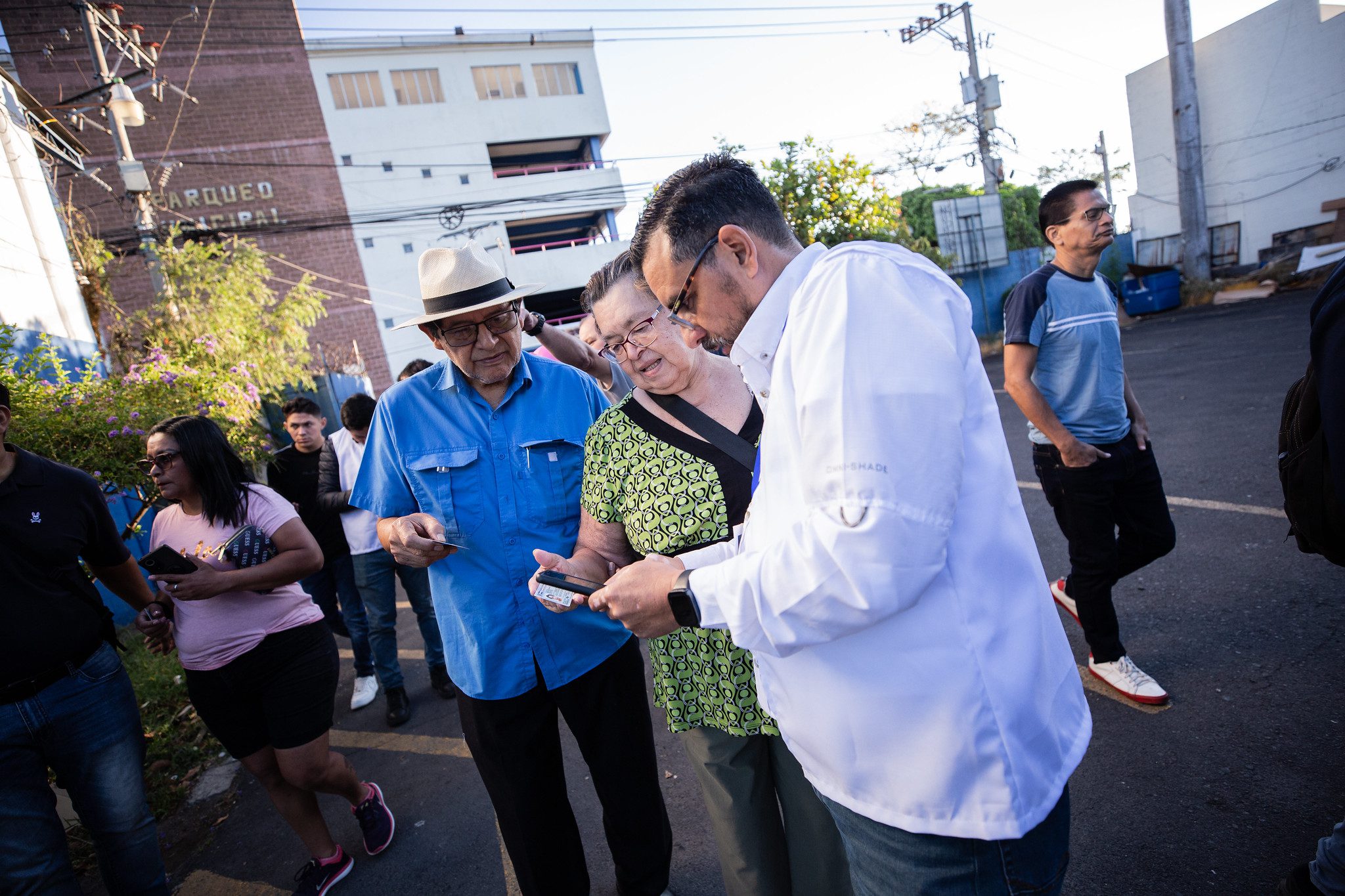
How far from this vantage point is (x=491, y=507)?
2.31m

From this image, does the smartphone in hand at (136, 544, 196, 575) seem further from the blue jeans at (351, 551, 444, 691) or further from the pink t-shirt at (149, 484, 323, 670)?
the blue jeans at (351, 551, 444, 691)

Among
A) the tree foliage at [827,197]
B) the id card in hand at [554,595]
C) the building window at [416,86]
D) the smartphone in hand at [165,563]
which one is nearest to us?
the id card in hand at [554,595]

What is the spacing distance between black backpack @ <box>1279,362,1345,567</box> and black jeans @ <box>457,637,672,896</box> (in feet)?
6.51

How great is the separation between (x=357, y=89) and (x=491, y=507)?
32176 millimetres

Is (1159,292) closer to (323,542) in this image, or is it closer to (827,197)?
(827,197)

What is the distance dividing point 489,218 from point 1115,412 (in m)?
29.8

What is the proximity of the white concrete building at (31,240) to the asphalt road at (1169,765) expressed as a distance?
699 cm

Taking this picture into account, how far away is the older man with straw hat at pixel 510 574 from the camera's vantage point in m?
2.28

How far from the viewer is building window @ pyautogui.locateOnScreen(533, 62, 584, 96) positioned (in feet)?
101

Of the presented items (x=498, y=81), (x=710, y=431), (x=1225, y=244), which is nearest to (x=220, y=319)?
(x=710, y=431)

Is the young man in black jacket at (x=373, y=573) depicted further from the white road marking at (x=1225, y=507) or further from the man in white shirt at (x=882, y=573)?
the white road marking at (x=1225, y=507)

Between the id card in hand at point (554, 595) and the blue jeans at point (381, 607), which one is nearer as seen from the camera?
the id card in hand at point (554, 595)

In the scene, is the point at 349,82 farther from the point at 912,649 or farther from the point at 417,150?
the point at 912,649

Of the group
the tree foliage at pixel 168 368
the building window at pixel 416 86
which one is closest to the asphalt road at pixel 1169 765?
the tree foliage at pixel 168 368
